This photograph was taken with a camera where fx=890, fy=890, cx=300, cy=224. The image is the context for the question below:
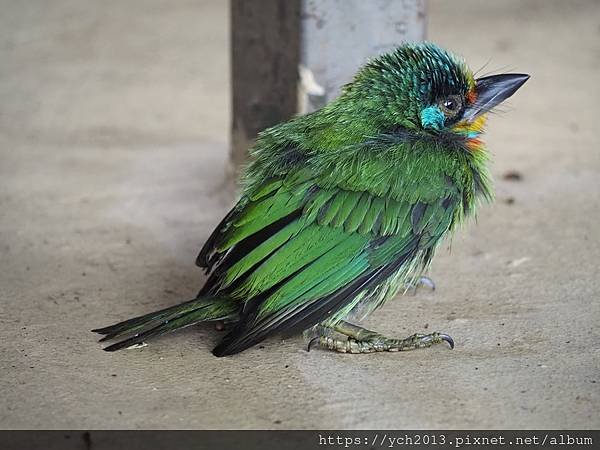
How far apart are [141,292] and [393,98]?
132 cm

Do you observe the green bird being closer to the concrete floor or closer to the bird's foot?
the concrete floor

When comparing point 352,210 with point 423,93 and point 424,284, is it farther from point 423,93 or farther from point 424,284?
point 424,284

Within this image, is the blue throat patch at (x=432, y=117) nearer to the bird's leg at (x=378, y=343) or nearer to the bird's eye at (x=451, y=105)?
the bird's eye at (x=451, y=105)

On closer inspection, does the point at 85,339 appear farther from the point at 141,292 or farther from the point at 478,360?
the point at 478,360

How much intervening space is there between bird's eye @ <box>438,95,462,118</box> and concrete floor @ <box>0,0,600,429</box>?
0.80 meters

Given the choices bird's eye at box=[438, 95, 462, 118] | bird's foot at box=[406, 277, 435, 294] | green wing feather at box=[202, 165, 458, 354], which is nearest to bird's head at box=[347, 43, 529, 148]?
bird's eye at box=[438, 95, 462, 118]

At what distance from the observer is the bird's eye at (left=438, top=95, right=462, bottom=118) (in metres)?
3.22

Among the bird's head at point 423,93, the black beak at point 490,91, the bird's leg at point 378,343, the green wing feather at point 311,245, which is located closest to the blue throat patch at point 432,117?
the bird's head at point 423,93

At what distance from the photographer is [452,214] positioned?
3117mm

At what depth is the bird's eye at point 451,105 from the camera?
322 centimetres

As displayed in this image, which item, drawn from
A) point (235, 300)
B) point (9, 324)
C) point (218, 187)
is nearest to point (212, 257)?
point (235, 300)

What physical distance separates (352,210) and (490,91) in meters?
0.74

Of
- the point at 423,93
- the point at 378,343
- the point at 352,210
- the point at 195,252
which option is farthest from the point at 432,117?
the point at 195,252

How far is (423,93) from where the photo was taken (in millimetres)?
3184
